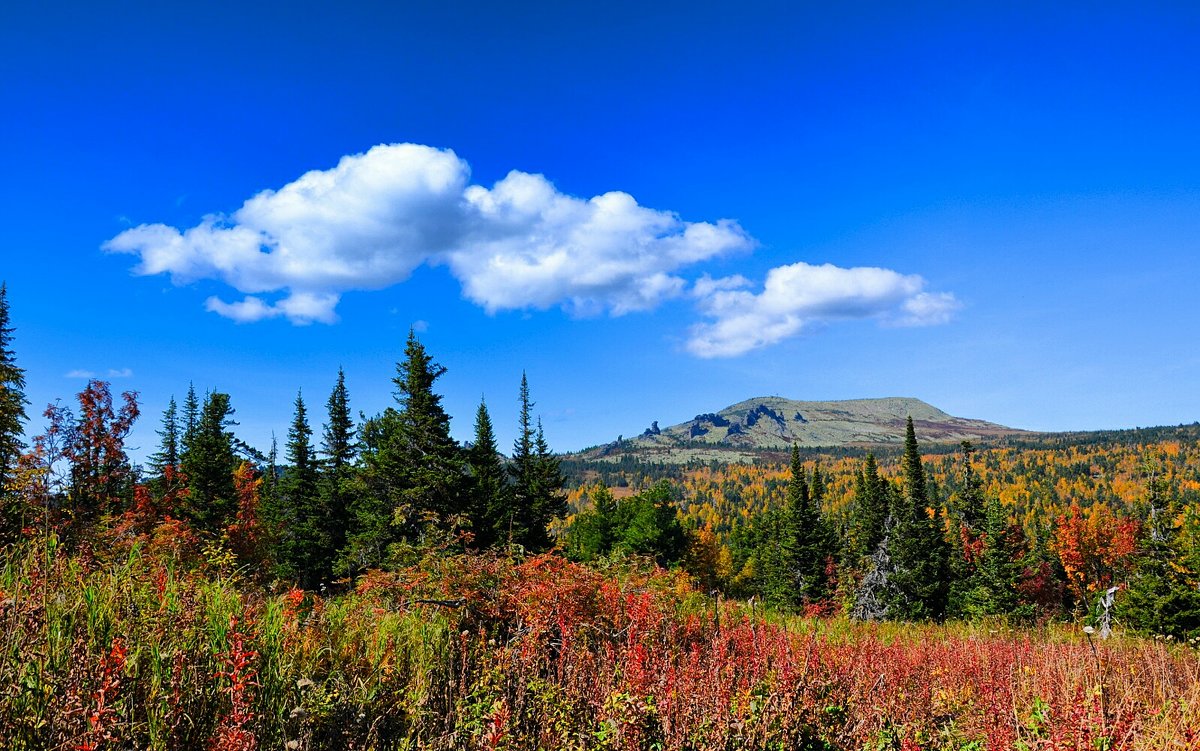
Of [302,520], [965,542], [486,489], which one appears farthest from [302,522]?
[965,542]

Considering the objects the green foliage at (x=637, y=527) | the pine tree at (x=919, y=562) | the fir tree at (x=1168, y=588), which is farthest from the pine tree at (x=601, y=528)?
the fir tree at (x=1168, y=588)

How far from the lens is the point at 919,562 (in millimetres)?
50656

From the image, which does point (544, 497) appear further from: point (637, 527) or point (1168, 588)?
point (1168, 588)

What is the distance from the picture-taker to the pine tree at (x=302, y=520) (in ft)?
119

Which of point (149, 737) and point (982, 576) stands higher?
point (149, 737)

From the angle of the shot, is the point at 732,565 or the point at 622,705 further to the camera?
the point at 732,565

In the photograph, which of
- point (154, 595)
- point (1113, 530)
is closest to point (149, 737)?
point (154, 595)

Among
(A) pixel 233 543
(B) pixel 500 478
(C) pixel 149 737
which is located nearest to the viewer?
(C) pixel 149 737

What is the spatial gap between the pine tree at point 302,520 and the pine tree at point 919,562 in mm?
40348

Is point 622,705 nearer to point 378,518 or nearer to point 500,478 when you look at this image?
point 378,518

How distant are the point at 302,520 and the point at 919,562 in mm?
46804

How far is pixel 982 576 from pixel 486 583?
5201 cm

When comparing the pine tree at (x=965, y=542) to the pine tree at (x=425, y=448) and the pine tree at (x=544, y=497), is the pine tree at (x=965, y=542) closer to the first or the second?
the pine tree at (x=544, y=497)

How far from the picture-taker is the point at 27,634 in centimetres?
348
